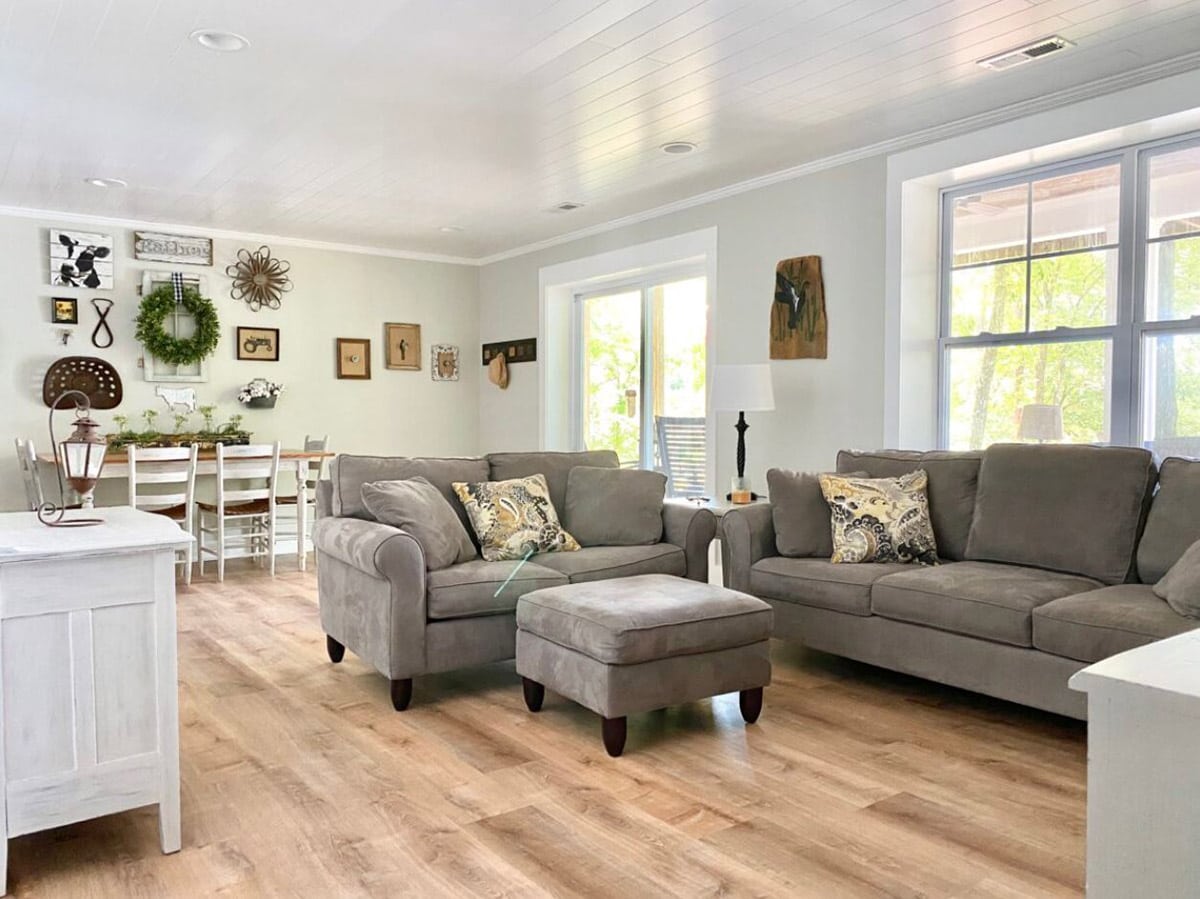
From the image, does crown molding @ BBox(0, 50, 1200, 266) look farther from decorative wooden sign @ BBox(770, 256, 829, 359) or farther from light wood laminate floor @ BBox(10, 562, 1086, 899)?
light wood laminate floor @ BBox(10, 562, 1086, 899)

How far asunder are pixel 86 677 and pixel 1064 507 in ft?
10.3

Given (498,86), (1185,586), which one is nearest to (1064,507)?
(1185,586)

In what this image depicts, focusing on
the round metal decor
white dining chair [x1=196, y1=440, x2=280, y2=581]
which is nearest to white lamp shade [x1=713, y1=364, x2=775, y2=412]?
white dining chair [x1=196, y1=440, x2=280, y2=581]

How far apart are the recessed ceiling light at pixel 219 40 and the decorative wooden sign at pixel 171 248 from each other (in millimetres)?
3515

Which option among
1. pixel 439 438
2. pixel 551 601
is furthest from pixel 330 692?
pixel 439 438

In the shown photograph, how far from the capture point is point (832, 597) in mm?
3520

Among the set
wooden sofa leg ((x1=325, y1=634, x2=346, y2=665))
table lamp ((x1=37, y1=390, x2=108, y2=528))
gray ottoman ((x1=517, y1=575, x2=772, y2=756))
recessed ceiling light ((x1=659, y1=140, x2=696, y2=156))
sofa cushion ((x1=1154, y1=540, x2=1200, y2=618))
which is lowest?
wooden sofa leg ((x1=325, y1=634, x2=346, y2=665))

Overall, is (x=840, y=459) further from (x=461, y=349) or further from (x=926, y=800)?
(x=461, y=349)

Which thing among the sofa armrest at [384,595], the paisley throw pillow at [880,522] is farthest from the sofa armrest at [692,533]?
the sofa armrest at [384,595]

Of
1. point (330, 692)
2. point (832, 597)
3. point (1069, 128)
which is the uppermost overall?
point (1069, 128)

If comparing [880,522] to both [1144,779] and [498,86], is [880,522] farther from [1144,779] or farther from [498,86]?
[1144,779]

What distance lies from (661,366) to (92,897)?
15.7ft

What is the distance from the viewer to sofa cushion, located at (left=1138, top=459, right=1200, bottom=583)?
10.1 ft

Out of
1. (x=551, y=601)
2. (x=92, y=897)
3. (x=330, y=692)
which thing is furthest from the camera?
(x=330, y=692)
